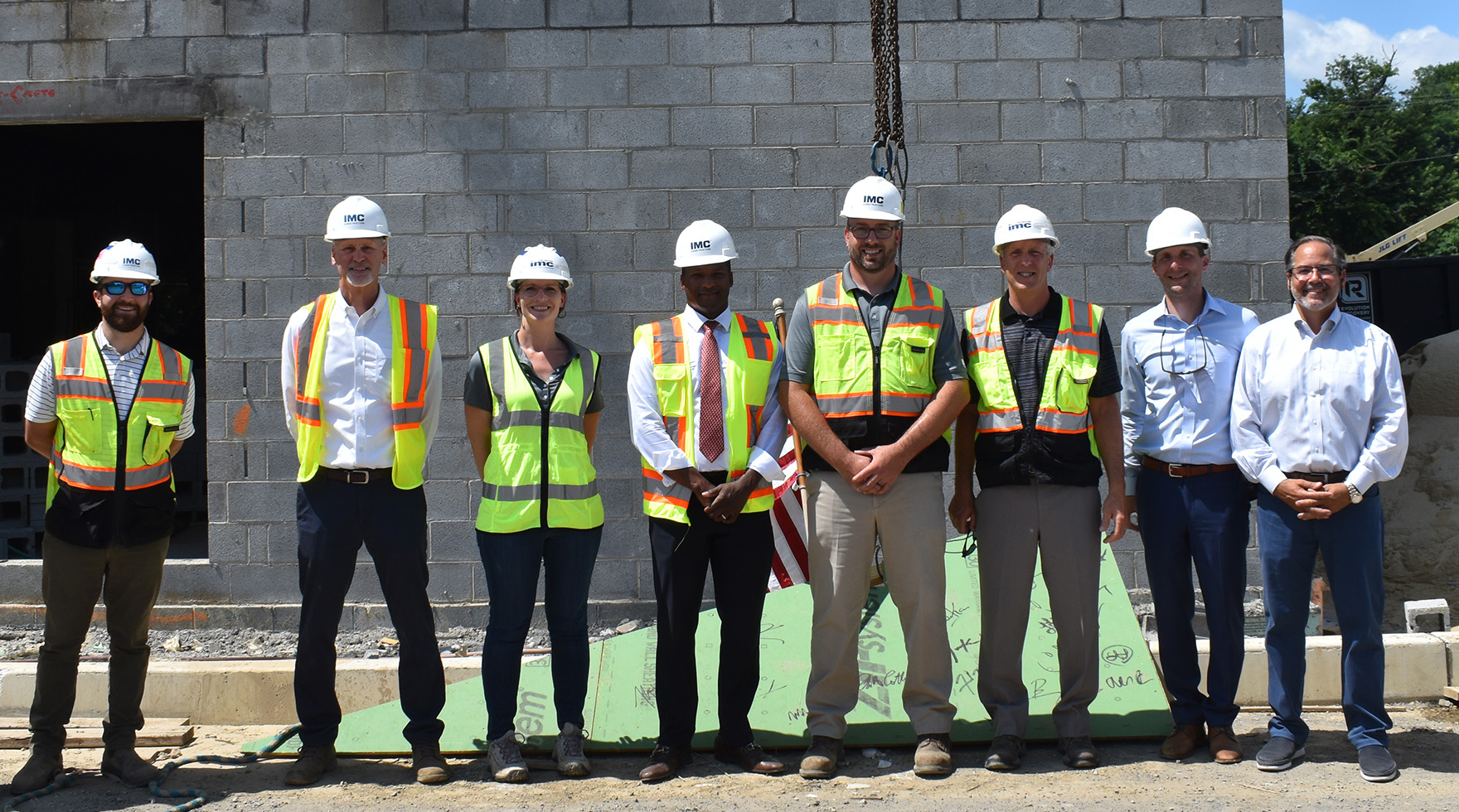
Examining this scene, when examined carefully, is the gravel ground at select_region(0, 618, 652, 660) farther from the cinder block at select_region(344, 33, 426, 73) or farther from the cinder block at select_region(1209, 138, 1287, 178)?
the cinder block at select_region(1209, 138, 1287, 178)

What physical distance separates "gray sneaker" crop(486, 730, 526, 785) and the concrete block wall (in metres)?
2.45

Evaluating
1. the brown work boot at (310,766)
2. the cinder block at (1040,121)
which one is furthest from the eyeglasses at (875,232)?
the brown work boot at (310,766)

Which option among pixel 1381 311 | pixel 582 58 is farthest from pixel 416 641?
pixel 1381 311

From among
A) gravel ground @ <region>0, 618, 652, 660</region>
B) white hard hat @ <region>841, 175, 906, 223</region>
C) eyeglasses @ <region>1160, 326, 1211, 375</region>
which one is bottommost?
gravel ground @ <region>0, 618, 652, 660</region>

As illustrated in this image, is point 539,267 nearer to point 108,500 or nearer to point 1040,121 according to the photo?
point 108,500

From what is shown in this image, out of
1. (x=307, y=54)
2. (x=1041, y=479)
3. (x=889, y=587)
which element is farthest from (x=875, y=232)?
(x=307, y=54)

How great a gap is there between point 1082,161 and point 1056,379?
286 centimetres

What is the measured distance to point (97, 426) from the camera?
4.50m

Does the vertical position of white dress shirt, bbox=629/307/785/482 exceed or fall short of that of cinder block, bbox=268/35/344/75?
it falls short

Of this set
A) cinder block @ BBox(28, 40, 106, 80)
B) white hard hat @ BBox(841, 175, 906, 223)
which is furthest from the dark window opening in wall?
white hard hat @ BBox(841, 175, 906, 223)

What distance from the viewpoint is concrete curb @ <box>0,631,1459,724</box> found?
5.48 meters

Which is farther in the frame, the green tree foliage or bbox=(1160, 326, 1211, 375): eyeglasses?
the green tree foliage

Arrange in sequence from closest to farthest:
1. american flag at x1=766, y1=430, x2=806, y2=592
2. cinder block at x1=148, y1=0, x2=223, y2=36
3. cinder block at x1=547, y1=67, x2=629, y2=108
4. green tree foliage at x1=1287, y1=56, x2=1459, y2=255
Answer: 1. american flag at x1=766, y1=430, x2=806, y2=592
2. cinder block at x1=547, y1=67, x2=629, y2=108
3. cinder block at x1=148, y1=0, x2=223, y2=36
4. green tree foliage at x1=1287, y1=56, x2=1459, y2=255

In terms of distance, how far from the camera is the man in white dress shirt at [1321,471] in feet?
→ 14.1
